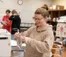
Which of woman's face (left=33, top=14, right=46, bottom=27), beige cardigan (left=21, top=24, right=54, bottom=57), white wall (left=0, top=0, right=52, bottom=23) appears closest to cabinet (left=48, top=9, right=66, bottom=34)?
white wall (left=0, top=0, right=52, bottom=23)

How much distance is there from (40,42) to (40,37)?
4.6 inches

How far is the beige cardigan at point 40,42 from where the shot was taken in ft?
5.14

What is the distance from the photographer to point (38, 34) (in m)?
1.74

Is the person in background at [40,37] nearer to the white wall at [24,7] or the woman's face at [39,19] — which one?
the woman's face at [39,19]

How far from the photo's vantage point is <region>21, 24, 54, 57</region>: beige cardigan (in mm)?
1567

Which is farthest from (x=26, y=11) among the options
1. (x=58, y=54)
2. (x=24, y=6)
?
(x=58, y=54)

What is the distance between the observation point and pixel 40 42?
1583 millimetres

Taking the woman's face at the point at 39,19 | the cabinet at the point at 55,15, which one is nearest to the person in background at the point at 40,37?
the woman's face at the point at 39,19

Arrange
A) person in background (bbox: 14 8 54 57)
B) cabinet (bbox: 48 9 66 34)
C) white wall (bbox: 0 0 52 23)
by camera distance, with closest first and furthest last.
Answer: person in background (bbox: 14 8 54 57)
cabinet (bbox: 48 9 66 34)
white wall (bbox: 0 0 52 23)

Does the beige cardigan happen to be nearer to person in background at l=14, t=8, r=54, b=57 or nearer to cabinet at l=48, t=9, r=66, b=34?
person in background at l=14, t=8, r=54, b=57

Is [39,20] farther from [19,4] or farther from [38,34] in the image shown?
[19,4]

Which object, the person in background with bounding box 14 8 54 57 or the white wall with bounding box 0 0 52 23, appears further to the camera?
the white wall with bounding box 0 0 52 23

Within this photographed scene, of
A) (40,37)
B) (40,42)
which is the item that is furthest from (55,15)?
(40,42)

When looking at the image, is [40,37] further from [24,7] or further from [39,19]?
[24,7]
